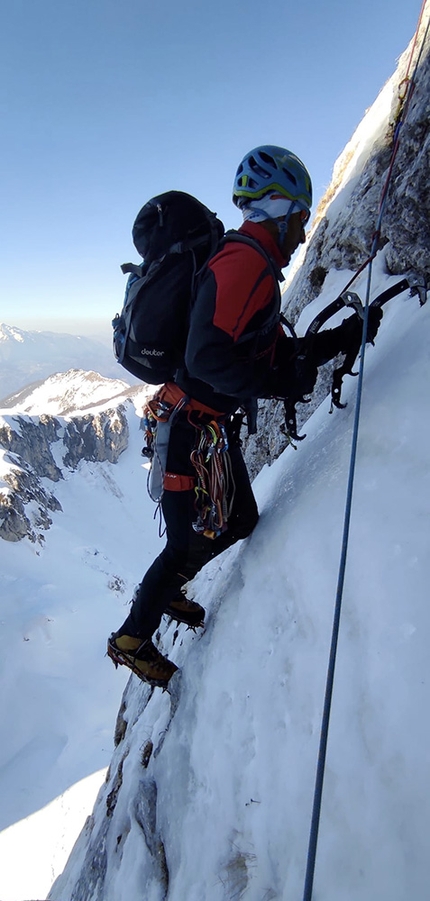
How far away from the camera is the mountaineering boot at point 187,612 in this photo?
3998 mm

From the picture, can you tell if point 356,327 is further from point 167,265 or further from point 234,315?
point 167,265

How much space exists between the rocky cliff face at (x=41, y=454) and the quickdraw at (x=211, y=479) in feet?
136

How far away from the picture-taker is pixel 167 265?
2.74 m

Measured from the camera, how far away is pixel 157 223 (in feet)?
9.10

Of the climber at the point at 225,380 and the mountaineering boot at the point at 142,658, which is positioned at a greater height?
the climber at the point at 225,380

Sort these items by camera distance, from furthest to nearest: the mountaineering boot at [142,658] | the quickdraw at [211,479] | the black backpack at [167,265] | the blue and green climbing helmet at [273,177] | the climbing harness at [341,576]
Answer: the mountaineering boot at [142,658], the quickdraw at [211,479], the blue and green climbing helmet at [273,177], the black backpack at [167,265], the climbing harness at [341,576]

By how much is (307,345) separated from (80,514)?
6667cm

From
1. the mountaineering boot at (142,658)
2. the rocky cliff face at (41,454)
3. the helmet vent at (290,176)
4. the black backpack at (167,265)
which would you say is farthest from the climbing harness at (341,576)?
the rocky cliff face at (41,454)

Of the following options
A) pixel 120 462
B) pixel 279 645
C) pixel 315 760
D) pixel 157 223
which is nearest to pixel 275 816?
pixel 315 760

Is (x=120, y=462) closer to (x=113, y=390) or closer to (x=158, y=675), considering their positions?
(x=113, y=390)

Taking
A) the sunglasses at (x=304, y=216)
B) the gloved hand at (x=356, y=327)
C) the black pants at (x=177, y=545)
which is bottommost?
the black pants at (x=177, y=545)

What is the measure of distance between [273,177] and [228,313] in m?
1.12

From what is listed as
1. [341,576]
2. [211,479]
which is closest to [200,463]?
[211,479]

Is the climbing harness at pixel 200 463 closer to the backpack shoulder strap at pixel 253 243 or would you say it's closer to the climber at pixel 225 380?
the climber at pixel 225 380
